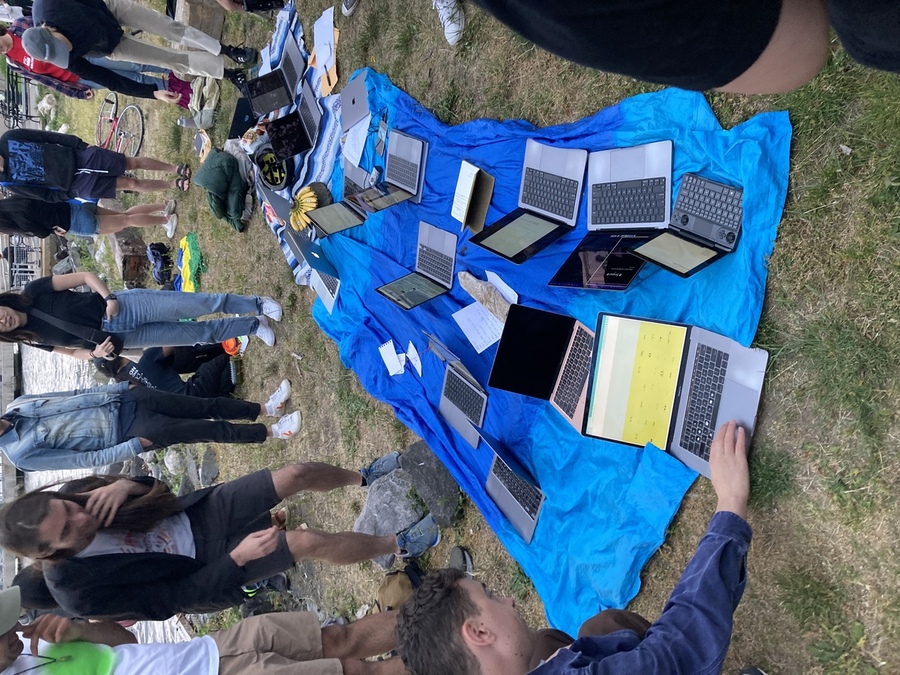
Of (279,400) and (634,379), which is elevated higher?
(634,379)

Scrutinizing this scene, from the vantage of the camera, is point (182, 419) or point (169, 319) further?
point (169, 319)

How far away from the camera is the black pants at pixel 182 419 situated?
3.51 metres

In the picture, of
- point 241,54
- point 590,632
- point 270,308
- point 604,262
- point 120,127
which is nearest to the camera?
point 590,632

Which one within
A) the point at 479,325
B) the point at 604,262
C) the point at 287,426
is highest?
Result: the point at 604,262

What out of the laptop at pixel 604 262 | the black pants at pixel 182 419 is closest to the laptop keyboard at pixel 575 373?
the laptop at pixel 604 262

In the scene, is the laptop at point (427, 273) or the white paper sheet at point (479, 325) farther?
the laptop at point (427, 273)

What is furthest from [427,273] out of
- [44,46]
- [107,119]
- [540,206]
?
[107,119]

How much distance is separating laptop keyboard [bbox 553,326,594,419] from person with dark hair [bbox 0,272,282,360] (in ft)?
8.87

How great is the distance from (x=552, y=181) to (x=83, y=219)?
3.60 m

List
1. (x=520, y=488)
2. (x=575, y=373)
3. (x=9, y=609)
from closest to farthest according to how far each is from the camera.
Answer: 1. (x=9, y=609)
2. (x=575, y=373)
3. (x=520, y=488)

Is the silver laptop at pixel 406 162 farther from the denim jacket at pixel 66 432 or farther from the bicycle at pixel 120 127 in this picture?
the bicycle at pixel 120 127

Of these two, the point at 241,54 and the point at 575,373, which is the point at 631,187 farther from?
the point at 241,54

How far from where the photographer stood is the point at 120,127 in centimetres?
691

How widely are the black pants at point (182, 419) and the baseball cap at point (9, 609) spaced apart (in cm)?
126
